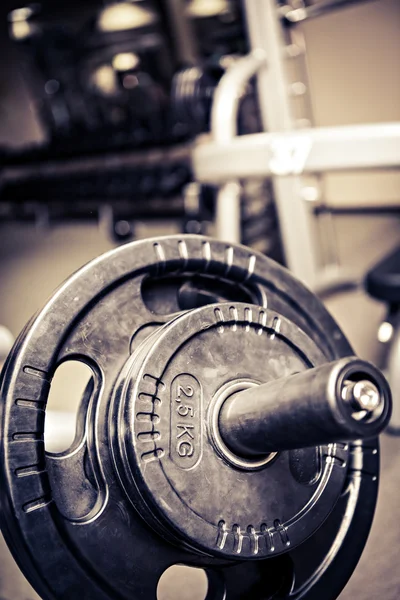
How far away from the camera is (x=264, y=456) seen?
20.6 inches

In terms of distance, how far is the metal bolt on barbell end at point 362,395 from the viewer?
0.42 meters

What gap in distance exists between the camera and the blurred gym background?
1.93 meters

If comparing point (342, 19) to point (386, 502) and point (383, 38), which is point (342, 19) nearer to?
point (383, 38)

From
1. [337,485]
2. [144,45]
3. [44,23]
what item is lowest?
[337,485]

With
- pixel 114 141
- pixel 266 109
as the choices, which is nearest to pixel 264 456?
pixel 266 109

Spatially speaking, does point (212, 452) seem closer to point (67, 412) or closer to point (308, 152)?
point (67, 412)

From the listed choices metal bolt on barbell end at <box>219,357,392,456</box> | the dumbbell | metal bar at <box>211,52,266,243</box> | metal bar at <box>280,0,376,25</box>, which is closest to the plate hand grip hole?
the dumbbell

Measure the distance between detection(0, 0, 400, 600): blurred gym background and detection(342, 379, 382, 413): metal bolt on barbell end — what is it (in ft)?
1.84

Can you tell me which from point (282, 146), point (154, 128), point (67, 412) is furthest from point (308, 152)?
point (154, 128)

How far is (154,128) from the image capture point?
2.68 m

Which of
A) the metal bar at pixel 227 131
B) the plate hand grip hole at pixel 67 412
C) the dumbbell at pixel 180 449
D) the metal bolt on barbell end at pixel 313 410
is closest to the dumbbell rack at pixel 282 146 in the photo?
the metal bar at pixel 227 131

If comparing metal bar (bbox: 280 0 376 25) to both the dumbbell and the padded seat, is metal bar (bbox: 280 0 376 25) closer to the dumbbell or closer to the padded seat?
the padded seat

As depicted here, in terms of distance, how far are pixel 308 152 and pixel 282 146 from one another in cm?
7

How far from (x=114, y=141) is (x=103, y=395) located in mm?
2240
